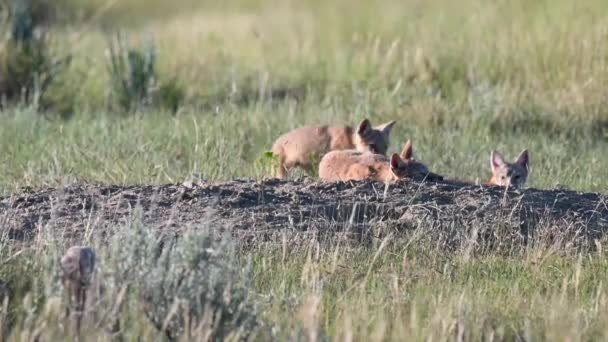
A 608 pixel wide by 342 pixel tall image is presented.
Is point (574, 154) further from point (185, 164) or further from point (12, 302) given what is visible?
point (12, 302)

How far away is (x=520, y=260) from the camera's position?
7.87 meters

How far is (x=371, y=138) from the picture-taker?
1127 cm

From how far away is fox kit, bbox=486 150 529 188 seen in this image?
10.4m

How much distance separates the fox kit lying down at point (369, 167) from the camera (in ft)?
30.7

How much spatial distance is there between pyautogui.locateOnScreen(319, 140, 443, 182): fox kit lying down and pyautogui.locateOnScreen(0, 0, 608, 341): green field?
0.96 m

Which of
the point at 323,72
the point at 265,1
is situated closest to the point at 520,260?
the point at 323,72

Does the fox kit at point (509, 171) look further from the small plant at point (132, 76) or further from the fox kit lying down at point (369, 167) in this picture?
the small plant at point (132, 76)

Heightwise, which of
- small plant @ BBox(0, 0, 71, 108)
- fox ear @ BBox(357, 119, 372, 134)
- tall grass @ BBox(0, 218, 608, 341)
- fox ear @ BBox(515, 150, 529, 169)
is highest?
small plant @ BBox(0, 0, 71, 108)

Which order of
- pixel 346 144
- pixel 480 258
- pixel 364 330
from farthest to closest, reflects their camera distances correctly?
pixel 346 144, pixel 480 258, pixel 364 330

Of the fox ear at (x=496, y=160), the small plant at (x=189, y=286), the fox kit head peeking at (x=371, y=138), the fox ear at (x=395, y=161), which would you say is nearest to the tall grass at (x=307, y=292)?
the small plant at (x=189, y=286)

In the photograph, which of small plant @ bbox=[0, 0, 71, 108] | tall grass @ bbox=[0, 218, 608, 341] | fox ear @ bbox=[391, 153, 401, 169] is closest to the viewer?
tall grass @ bbox=[0, 218, 608, 341]

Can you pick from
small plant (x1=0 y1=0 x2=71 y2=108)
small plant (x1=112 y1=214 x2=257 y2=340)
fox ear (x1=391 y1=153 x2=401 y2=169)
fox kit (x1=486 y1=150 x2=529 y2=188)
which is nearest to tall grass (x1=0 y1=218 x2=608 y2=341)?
small plant (x1=112 y1=214 x2=257 y2=340)

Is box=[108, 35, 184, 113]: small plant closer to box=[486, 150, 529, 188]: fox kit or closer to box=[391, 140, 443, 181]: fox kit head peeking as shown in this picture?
box=[486, 150, 529, 188]: fox kit

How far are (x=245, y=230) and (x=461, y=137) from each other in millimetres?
5363
